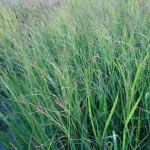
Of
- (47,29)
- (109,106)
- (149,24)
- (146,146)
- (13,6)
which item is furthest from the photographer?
(13,6)

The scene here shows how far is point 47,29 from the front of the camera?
208 cm

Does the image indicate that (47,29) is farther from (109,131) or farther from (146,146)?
(146,146)

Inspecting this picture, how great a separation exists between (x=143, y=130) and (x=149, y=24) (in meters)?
1.06

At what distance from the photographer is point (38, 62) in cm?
150

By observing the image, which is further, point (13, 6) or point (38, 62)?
point (13, 6)

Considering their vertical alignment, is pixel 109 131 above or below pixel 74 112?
below

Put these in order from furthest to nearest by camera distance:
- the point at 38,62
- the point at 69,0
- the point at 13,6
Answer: the point at 13,6
the point at 69,0
the point at 38,62

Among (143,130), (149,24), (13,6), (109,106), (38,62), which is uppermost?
(13,6)

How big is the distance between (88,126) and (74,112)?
160 mm

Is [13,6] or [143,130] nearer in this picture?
[143,130]

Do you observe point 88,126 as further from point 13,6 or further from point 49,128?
point 13,6

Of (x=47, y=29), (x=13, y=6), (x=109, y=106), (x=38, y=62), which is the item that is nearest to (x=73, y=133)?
(x=109, y=106)

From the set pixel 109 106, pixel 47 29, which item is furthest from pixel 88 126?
pixel 47 29

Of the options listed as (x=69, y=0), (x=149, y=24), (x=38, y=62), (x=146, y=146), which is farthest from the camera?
(x=69, y=0)
